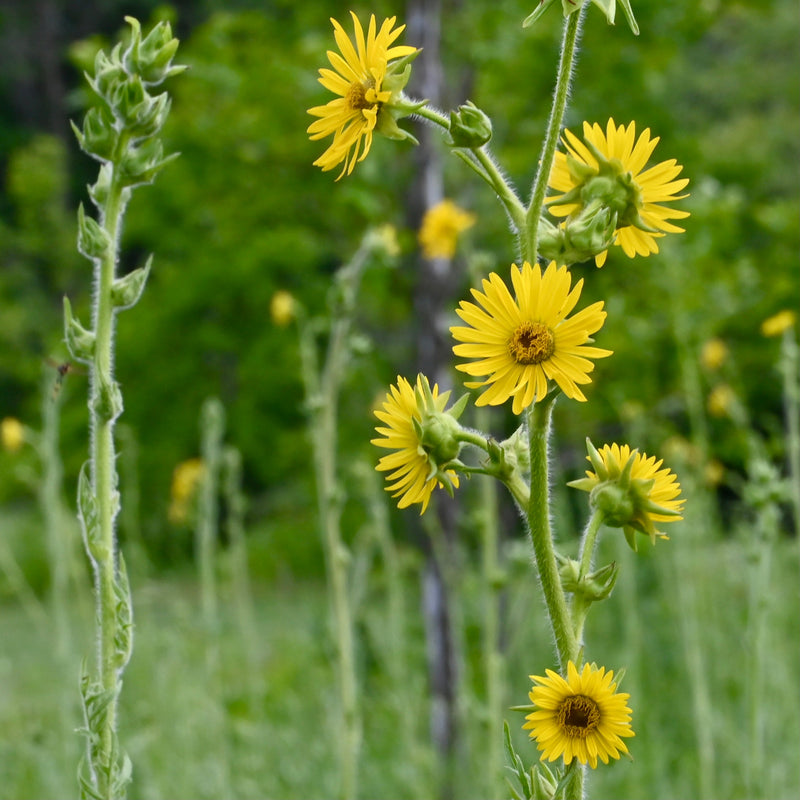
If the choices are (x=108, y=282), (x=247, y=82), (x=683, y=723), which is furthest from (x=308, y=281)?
(x=108, y=282)

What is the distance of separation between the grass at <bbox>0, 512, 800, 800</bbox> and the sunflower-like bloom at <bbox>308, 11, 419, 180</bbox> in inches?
59.6

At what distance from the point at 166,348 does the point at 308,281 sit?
6.94ft

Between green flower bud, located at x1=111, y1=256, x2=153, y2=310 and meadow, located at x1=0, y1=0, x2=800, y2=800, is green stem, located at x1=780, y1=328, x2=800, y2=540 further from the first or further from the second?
green flower bud, located at x1=111, y1=256, x2=153, y2=310

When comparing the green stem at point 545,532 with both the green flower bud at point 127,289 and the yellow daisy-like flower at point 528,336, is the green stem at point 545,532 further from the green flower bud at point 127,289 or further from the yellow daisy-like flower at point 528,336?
the green flower bud at point 127,289

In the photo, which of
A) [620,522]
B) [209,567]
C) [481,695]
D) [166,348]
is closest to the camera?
[620,522]

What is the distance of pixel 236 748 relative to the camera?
4957 millimetres

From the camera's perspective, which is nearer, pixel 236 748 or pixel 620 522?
pixel 620 522

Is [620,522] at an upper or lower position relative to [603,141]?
lower

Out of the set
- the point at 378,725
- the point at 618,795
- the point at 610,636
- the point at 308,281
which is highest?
the point at 308,281

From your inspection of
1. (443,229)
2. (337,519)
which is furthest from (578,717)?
(443,229)

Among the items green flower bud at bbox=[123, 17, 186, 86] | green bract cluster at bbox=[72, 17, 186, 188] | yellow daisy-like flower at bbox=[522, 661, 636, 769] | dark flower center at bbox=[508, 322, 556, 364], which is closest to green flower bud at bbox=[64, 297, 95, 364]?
green bract cluster at bbox=[72, 17, 186, 188]

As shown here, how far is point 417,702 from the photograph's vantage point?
4.60 m

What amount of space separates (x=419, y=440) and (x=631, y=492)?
0.24 metres

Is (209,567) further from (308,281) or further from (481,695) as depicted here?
(308,281)
